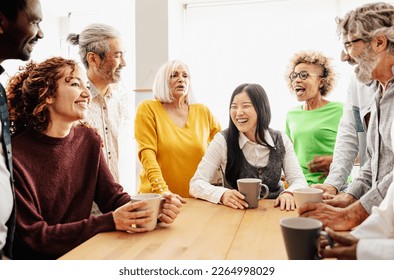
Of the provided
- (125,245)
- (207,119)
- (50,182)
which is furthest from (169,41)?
(125,245)

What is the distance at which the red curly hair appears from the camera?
1355mm

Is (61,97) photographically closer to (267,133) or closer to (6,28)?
(6,28)

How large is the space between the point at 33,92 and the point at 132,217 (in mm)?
682

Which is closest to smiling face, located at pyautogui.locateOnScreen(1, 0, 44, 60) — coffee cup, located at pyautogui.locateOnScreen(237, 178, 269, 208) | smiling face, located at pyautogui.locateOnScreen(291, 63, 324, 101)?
coffee cup, located at pyautogui.locateOnScreen(237, 178, 269, 208)

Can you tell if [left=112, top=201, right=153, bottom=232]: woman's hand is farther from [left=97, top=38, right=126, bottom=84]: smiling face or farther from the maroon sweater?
[left=97, top=38, right=126, bottom=84]: smiling face

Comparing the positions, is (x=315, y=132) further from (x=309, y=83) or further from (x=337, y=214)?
(x=337, y=214)

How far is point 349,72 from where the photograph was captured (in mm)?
3330

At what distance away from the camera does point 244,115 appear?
177 cm

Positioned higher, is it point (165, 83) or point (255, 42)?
point (255, 42)

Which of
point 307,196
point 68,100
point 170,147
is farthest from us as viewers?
point 170,147

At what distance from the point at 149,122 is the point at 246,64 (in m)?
1.81

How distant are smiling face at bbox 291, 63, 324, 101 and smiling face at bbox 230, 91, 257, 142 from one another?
0.71m

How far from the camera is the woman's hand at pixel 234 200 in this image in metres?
1.38

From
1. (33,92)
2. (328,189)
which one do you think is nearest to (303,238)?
(328,189)
